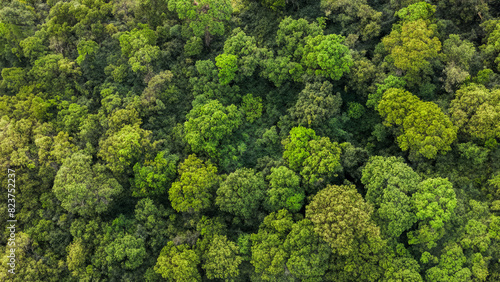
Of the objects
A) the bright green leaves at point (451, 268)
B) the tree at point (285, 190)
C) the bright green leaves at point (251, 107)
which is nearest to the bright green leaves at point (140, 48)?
the bright green leaves at point (251, 107)

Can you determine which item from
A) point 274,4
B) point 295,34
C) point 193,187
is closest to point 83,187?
point 193,187

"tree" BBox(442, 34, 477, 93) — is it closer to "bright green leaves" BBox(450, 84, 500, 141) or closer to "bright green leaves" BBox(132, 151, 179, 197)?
"bright green leaves" BBox(450, 84, 500, 141)

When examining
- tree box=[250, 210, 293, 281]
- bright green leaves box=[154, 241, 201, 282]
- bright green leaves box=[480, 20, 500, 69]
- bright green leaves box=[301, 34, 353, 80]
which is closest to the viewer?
tree box=[250, 210, 293, 281]

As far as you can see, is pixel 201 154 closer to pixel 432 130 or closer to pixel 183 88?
pixel 183 88

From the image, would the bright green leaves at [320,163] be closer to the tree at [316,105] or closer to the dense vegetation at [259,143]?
the dense vegetation at [259,143]

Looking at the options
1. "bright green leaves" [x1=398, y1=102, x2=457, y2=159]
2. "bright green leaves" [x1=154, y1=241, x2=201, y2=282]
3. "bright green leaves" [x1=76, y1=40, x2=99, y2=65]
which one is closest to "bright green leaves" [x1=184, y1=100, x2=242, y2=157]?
"bright green leaves" [x1=154, y1=241, x2=201, y2=282]

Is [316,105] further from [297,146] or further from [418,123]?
[418,123]
